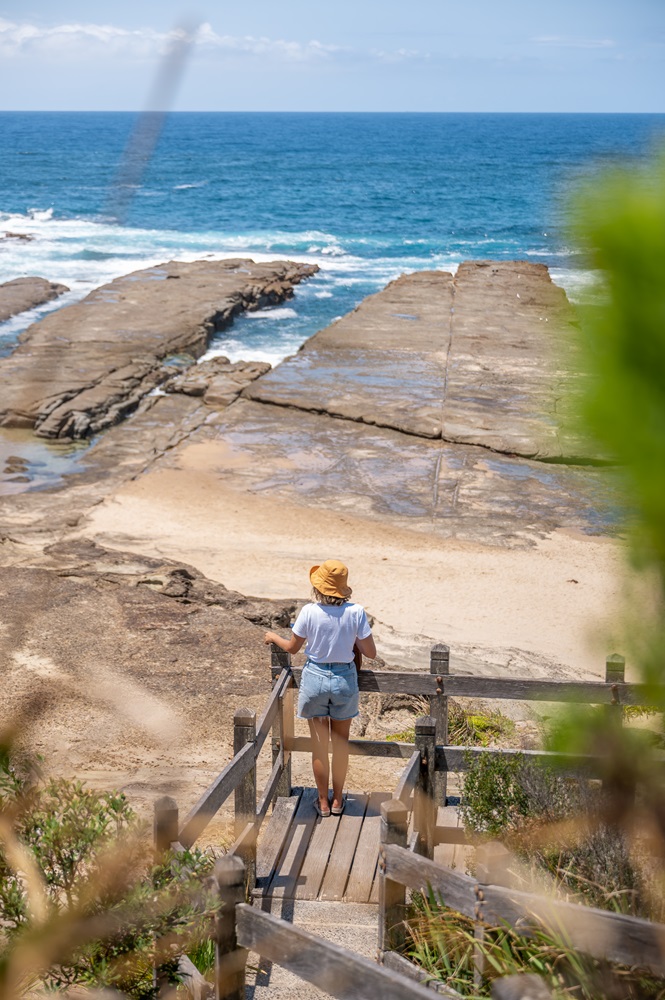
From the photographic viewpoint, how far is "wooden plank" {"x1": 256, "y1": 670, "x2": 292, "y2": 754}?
564 centimetres

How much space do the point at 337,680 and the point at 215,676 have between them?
3684mm

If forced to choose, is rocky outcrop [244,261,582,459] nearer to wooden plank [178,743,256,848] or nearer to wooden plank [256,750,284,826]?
wooden plank [256,750,284,826]

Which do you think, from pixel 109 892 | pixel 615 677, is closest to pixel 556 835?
pixel 615 677

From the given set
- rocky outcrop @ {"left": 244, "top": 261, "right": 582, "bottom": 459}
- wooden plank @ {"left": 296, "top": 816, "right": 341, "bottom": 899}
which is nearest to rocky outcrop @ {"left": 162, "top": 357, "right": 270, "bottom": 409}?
rocky outcrop @ {"left": 244, "top": 261, "right": 582, "bottom": 459}

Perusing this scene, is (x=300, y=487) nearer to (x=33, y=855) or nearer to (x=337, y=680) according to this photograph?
(x=337, y=680)

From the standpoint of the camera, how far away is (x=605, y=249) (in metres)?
0.76

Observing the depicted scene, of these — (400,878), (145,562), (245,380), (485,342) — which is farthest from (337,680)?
(485,342)

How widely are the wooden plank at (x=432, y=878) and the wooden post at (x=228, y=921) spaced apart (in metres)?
0.66

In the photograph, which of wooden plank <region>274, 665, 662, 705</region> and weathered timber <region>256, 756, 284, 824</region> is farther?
wooden plank <region>274, 665, 662, 705</region>

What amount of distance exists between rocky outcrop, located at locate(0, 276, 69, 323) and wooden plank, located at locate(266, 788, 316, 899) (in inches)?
1093

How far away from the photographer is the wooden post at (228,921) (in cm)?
347

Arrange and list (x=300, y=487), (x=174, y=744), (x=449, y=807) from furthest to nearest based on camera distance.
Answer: (x=300, y=487)
(x=174, y=744)
(x=449, y=807)

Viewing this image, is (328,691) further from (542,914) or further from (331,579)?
(542,914)

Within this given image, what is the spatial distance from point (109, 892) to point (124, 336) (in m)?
25.5
